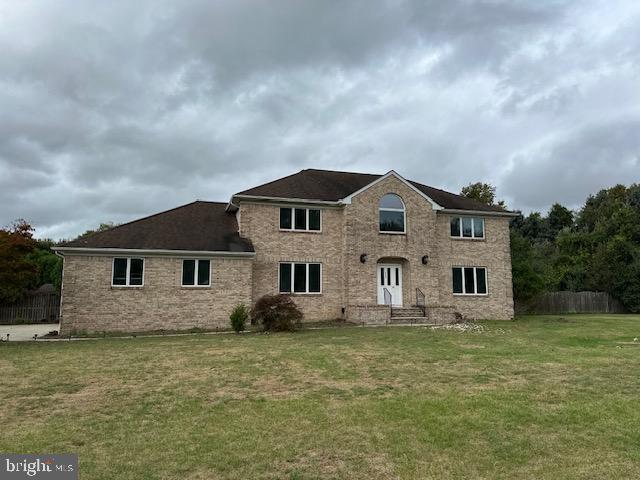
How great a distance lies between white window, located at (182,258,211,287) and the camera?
69.5 feet

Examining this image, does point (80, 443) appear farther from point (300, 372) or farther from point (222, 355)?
point (222, 355)

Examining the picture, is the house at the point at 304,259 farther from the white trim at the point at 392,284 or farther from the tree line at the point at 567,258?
the tree line at the point at 567,258

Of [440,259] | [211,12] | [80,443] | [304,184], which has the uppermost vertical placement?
[211,12]

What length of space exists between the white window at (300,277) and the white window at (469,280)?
7.80m

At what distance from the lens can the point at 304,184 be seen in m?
25.0

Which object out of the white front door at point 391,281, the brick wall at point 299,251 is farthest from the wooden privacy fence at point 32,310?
the white front door at point 391,281

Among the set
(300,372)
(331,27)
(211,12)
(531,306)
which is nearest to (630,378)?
(300,372)

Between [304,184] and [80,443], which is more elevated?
[304,184]

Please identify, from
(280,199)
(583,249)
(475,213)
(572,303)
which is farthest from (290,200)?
(583,249)

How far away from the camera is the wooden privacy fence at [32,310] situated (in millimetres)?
28391

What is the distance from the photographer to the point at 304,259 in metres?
23.3

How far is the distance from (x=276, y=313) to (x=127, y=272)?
7.14 m

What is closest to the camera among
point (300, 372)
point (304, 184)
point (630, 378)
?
point (630, 378)

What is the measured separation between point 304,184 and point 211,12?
37.6 ft
